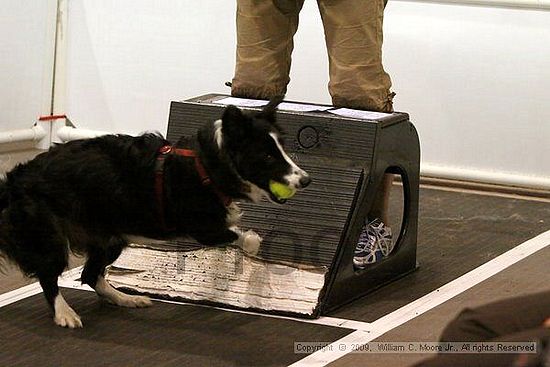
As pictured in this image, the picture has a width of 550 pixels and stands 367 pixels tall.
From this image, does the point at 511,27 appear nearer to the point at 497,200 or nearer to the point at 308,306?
the point at 497,200

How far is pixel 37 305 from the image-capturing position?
371cm

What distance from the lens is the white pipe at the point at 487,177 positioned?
18.1 ft

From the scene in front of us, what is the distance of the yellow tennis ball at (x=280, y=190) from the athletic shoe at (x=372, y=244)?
576mm

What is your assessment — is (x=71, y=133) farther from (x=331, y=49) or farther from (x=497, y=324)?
(x=497, y=324)

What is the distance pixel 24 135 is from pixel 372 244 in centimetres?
280

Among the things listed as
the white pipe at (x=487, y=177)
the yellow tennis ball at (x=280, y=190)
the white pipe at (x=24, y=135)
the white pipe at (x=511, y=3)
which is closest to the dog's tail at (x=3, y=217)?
the yellow tennis ball at (x=280, y=190)

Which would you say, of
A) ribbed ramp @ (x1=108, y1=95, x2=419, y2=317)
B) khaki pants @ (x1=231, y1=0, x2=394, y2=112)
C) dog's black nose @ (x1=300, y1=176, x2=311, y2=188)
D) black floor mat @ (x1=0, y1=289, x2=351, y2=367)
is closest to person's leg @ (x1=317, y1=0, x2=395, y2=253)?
khaki pants @ (x1=231, y1=0, x2=394, y2=112)

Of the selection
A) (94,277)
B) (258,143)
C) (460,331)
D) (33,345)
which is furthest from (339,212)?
(460,331)

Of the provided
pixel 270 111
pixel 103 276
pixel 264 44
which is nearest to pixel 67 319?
pixel 103 276

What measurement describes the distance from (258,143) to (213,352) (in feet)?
2.09

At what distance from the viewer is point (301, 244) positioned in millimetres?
3697

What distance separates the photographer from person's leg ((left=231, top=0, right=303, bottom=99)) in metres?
4.05

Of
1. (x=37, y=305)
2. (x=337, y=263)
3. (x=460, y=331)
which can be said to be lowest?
(x=37, y=305)

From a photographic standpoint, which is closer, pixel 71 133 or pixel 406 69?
pixel 406 69
